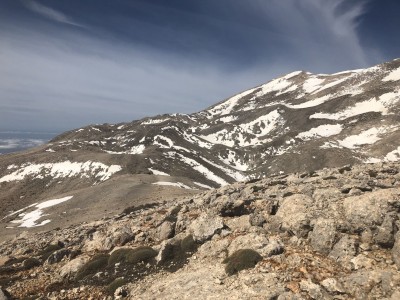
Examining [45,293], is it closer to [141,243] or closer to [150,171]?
[141,243]

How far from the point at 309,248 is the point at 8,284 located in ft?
66.9

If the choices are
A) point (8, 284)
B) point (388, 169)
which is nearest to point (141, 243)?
point (8, 284)

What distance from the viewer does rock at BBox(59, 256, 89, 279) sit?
23047 mm

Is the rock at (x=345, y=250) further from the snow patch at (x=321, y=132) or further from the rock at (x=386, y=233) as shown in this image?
the snow patch at (x=321, y=132)

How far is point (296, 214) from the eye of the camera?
2088 centimetres

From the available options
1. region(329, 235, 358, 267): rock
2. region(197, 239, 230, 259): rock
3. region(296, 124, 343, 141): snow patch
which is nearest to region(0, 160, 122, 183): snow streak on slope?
region(296, 124, 343, 141): snow patch

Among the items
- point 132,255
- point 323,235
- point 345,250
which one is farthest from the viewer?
point 132,255

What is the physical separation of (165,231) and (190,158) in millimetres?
109752

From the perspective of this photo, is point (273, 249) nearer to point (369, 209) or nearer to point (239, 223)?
point (239, 223)

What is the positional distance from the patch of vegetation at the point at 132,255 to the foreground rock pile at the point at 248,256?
0.24 feet

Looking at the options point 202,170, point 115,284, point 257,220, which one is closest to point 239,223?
point 257,220

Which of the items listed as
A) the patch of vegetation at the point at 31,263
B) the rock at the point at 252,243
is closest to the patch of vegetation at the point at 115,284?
the rock at the point at 252,243

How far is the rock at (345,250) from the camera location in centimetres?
1636

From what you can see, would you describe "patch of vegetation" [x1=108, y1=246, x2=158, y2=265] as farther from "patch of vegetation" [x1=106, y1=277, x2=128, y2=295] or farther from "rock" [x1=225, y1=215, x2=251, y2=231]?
"rock" [x1=225, y1=215, x2=251, y2=231]
